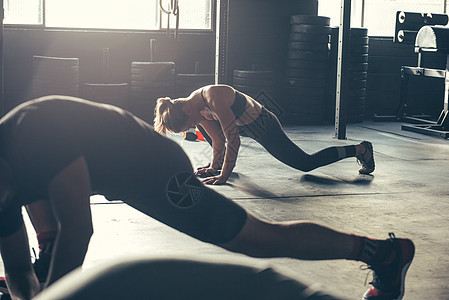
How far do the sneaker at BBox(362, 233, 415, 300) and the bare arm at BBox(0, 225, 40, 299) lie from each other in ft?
3.63

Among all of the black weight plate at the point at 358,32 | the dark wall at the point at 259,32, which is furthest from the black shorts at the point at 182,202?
the dark wall at the point at 259,32

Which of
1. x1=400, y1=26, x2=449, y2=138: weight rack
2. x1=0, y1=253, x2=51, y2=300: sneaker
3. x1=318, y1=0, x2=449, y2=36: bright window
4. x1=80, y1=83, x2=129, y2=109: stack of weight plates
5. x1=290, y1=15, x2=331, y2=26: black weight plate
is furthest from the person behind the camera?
x1=318, y1=0, x2=449, y2=36: bright window

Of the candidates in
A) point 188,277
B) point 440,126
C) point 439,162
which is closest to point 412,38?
point 440,126

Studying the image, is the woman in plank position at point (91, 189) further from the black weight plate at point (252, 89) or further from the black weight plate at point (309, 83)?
the black weight plate at point (309, 83)

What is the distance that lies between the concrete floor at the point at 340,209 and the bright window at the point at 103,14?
2537 millimetres

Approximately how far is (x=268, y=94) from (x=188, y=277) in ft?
24.6

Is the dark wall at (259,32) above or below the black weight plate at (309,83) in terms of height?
above

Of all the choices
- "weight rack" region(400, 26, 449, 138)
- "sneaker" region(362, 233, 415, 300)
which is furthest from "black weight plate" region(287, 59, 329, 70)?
"sneaker" region(362, 233, 415, 300)

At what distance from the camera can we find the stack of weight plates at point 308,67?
8.34 m

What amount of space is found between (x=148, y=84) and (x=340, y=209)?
14.5 ft

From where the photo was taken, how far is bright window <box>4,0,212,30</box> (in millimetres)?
8000

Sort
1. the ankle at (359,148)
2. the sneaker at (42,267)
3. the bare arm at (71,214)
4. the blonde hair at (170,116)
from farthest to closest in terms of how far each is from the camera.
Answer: the ankle at (359,148) < the blonde hair at (170,116) < the sneaker at (42,267) < the bare arm at (71,214)

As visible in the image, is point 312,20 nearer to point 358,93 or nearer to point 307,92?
point 307,92

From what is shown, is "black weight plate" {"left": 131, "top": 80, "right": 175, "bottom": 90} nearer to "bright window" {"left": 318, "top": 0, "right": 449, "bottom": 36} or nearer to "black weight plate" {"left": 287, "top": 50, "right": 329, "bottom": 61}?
"black weight plate" {"left": 287, "top": 50, "right": 329, "bottom": 61}
